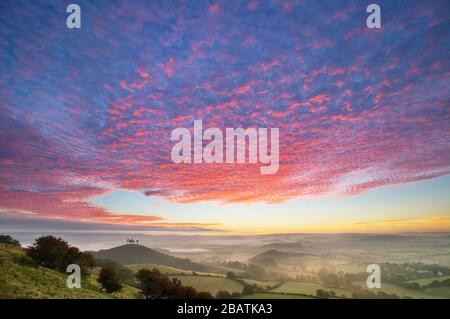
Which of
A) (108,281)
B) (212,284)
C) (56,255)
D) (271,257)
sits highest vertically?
(56,255)

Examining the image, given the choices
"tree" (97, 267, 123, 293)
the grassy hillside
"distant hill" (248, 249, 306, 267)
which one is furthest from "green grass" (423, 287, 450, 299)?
the grassy hillside

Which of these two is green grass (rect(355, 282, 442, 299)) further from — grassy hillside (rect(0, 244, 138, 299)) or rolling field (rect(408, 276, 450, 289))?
grassy hillside (rect(0, 244, 138, 299))

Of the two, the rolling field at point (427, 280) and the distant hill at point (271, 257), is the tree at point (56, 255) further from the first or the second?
the rolling field at point (427, 280)

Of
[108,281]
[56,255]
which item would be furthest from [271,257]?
[56,255]

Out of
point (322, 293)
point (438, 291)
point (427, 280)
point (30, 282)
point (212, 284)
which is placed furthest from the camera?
point (212, 284)

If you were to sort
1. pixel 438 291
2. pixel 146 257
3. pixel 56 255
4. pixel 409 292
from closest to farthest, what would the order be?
pixel 56 255, pixel 438 291, pixel 409 292, pixel 146 257

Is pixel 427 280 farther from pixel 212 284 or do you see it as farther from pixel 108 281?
pixel 108 281
